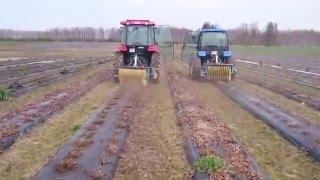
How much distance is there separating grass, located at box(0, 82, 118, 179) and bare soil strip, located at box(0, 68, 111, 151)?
18 centimetres

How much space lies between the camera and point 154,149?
26.2ft

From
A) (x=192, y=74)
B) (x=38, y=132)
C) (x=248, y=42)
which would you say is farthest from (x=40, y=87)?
(x=248, y=42)

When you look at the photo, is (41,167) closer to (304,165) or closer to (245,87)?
(304,165)

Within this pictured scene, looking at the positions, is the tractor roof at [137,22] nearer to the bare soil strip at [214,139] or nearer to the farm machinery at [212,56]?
the farm machinery at [212,56]

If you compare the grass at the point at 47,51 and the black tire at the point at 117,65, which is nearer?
the black tire at the point at 117,65

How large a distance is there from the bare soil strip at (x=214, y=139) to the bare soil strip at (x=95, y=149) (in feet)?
4.16

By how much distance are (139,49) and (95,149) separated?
10.6 metres

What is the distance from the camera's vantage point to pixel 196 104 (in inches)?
502

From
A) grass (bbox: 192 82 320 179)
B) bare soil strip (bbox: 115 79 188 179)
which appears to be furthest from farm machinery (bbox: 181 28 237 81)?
bare soil strip (bbox: 115 79 188 179)

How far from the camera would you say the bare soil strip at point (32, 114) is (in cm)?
865

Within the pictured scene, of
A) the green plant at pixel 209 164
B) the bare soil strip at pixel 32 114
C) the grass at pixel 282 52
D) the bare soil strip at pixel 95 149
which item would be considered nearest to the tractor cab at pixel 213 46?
the bare soil strip at pixel 32 114

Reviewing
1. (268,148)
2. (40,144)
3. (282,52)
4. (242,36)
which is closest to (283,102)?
(268,148)

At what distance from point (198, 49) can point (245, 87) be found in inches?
115

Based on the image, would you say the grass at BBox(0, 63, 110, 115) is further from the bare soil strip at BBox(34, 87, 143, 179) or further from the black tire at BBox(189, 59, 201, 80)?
the black tire at BBox(189, 59, 201, 80)
